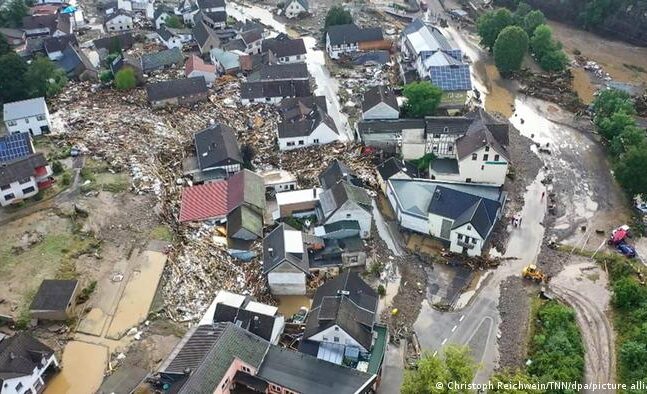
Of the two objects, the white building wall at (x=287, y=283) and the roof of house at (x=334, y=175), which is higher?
the roof of house at (x=334, y=175)

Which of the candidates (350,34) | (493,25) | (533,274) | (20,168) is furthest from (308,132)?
(493,25)

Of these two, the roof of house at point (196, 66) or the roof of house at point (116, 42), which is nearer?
the roof of house at point (196, 66)

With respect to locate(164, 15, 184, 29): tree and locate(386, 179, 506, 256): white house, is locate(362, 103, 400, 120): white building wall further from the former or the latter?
locate(164, 15, 184, 29): tree

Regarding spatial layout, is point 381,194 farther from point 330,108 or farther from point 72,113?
point 72,113

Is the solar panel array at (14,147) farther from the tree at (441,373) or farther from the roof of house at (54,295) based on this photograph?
the tree at (441,373)

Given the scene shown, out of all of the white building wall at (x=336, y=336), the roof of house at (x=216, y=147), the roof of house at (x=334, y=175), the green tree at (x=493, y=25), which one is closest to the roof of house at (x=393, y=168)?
the roof of house at (x=334, y=175)

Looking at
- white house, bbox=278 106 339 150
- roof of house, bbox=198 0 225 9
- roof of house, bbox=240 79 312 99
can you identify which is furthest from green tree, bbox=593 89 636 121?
roof of house, bbox=198 0 225 9

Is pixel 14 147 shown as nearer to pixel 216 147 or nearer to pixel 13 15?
pixel 216 147
